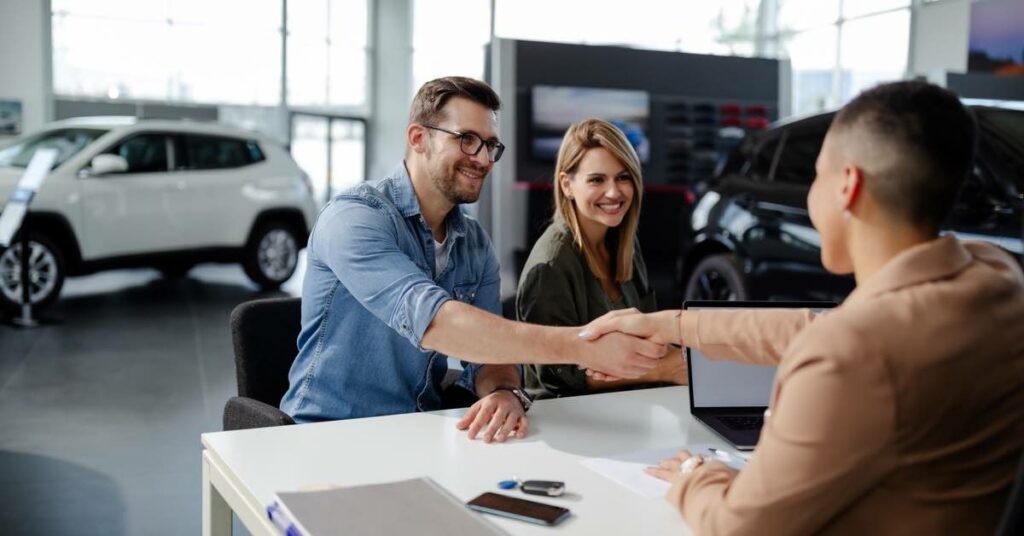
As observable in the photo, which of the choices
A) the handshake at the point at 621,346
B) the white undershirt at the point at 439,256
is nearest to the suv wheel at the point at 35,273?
the white undershirt at the point at 439,256

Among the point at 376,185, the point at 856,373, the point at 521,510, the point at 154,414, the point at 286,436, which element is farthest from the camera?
the point at 154,414

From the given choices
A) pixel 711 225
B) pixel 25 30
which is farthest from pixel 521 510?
pixel 25 30

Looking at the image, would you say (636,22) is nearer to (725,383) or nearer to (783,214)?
(783,214)

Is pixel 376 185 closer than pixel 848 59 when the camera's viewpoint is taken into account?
Yes

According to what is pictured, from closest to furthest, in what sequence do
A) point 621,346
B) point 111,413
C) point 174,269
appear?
point 621,346, point 111,413, point 174,269

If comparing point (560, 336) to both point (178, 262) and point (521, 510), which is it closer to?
point (521, 510)

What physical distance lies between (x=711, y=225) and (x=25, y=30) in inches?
420

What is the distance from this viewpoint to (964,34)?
12.2 meters

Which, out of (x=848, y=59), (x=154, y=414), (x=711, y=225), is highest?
(x=848, y=59)

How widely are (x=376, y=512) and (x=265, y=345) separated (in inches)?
41.7

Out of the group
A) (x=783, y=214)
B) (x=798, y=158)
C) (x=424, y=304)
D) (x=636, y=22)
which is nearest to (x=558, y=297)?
(x=424, y=304)

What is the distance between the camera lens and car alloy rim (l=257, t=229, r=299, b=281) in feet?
29.7

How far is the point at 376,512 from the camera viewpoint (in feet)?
4.42

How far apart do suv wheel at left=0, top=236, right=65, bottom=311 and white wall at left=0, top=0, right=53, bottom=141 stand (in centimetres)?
644
